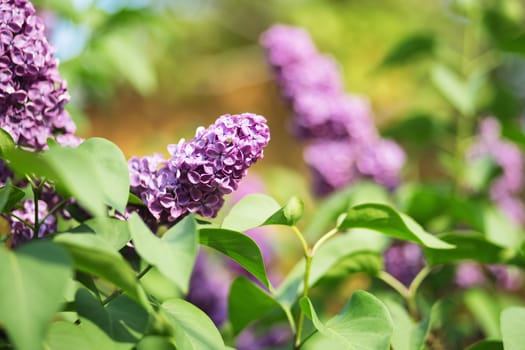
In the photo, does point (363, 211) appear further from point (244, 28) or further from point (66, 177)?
point (244, 28)

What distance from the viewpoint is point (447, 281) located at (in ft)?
4.55

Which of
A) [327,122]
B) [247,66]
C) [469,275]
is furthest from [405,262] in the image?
[247,66]

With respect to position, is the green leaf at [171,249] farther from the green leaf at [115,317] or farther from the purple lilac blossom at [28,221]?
the purple lilac blossom at [28,221]

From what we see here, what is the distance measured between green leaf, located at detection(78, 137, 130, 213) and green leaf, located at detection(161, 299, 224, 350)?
11 cm

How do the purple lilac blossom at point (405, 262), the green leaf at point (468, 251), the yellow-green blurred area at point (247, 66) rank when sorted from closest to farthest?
the green leaf at point (468, 251) < the purple lilac blossom at point (405, 262) < the yellow-green blurred area at point (247, 66)

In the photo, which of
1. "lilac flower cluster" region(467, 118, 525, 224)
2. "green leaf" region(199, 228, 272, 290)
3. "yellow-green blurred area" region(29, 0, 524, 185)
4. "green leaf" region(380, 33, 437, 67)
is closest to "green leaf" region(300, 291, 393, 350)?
"green leaf" region(199, 228, 272, 290)

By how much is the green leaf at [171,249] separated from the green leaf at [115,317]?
85 millimetres

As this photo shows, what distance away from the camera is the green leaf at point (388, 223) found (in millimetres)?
737

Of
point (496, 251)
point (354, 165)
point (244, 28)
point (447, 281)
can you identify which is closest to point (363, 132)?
point (354, 165)

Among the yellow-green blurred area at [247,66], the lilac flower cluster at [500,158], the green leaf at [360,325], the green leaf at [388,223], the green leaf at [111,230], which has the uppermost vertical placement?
the green leaf at [111,230]

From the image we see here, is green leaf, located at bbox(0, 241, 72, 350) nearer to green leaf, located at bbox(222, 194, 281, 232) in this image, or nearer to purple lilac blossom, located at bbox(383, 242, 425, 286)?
green leaf, located at bbox(222, 194, 281, 232)

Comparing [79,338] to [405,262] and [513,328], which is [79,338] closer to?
[513,328]

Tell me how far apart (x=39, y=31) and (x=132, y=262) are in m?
0.30

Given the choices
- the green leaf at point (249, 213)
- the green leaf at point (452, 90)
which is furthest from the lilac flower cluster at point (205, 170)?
the green leaf at point (452, 90)
